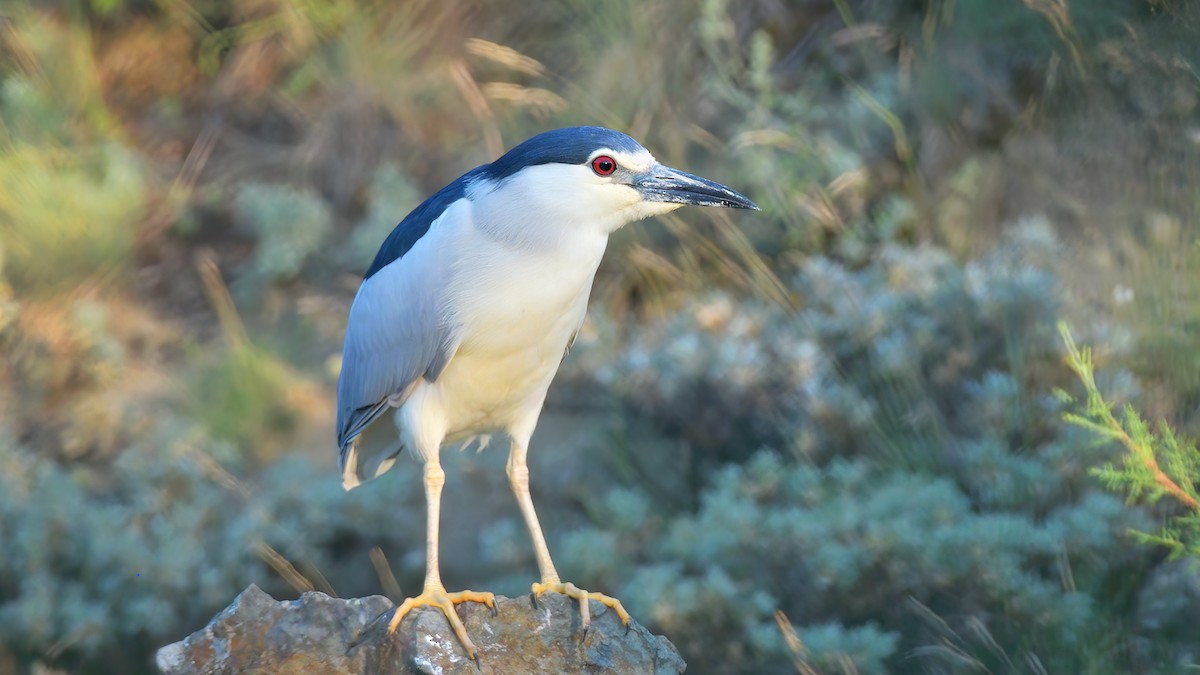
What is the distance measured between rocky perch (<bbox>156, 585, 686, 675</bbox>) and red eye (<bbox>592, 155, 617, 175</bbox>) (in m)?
0.97

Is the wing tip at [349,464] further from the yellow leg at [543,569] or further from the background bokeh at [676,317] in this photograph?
the background bokeh at [676,317]

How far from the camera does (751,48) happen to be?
5859mm

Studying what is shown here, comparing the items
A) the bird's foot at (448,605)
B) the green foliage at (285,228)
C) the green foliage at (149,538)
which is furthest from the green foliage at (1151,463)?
the green foliage at (285,228)

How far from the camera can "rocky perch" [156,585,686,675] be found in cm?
287

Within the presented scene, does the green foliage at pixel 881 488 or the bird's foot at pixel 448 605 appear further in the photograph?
the green foliage at pixel 881 488

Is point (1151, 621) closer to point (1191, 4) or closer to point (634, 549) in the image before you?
point (634, 549)

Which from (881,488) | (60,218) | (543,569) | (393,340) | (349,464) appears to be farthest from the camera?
(60,218)

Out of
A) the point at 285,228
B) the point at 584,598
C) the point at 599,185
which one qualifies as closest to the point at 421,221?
the point at 599,185

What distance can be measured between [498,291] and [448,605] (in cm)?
70

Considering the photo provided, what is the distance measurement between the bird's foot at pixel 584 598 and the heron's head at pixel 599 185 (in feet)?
2.69

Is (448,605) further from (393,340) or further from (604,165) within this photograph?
(604,165)

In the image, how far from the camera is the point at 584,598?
9.96 ft

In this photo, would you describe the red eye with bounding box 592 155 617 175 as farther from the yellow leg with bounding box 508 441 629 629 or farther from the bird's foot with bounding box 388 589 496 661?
the bird's foot with bounding box 388 589 496 661

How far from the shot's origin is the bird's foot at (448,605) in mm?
2906
